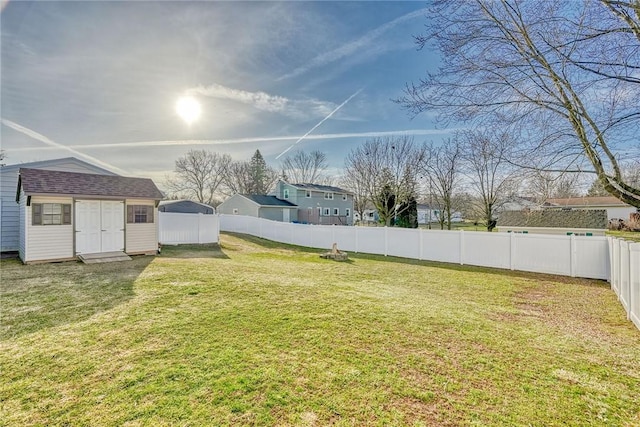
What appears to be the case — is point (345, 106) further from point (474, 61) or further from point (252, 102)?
point (474, 61)

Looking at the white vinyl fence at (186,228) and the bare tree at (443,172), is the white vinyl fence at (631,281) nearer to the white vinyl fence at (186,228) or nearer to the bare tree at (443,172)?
the bare tree at (443,172)

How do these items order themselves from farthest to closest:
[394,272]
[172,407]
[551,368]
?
[394,272]
[551,368]
[172,407]

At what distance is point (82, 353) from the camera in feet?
11.6

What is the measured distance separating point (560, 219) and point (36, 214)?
25.8 metres

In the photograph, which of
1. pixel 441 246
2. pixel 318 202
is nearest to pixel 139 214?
pixel 441 246

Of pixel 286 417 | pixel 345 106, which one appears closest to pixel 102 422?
pixel 286 417

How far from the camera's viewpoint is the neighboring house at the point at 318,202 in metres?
30.8

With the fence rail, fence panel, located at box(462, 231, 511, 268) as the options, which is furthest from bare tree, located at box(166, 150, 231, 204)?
fence panel, located at box(462, 231, 511, 268)

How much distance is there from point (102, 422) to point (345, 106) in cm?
1743

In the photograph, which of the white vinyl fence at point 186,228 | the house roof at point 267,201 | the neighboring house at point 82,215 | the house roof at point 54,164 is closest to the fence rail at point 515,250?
the white vinyl fence at point 186,228

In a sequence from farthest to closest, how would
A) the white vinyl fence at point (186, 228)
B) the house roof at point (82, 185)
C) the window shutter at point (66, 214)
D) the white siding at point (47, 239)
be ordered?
the white vinyl fence at point (186, 228) < the window shutter at point (66, 214) < the house roof at point (82, 185) < the white siding at point (47, 239)

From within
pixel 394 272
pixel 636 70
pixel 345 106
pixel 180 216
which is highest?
pixel 345 106

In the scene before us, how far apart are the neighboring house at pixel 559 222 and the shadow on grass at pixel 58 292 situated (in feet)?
61.2

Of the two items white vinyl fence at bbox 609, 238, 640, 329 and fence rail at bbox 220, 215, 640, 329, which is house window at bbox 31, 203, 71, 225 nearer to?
fence rail at bbox 220, 215, 640, 329
